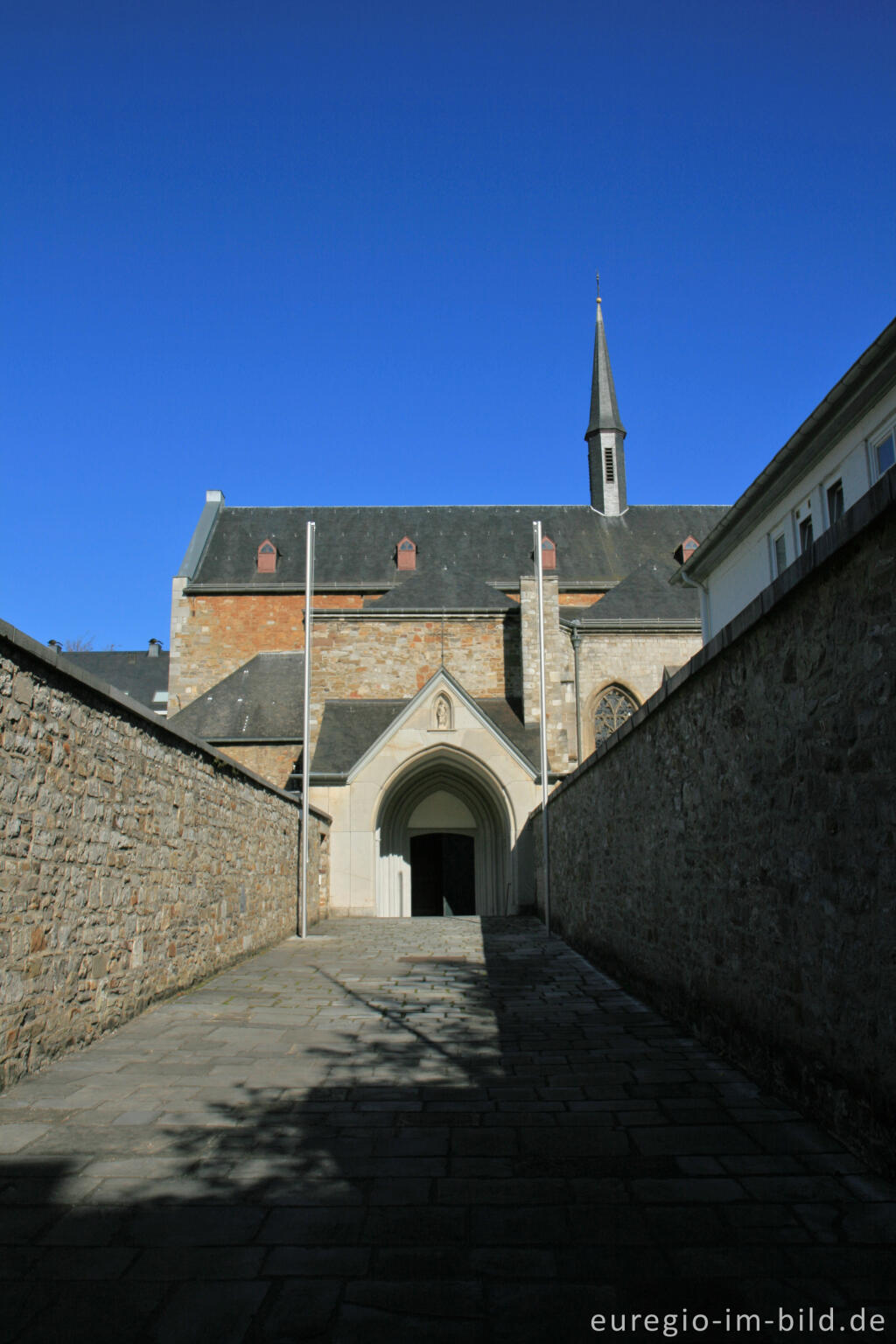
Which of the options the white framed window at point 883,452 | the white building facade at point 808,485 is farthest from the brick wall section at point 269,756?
the white framed window at point 883,452

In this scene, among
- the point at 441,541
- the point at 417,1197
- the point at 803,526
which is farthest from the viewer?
the point at 441,541

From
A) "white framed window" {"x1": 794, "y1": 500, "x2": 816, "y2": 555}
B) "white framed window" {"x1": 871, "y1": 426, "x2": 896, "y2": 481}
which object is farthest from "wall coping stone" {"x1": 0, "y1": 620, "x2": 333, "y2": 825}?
"white framed window" {"x1": 794, "y1": 500, "x2": 816, "y2": 555}

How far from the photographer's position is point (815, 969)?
4.04 m

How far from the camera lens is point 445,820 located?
26.1 m

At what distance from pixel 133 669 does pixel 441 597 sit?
2525cm

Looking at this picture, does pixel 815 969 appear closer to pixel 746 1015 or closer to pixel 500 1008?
pixel 746 1015

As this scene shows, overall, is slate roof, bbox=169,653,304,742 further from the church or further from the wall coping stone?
the wall coping stone

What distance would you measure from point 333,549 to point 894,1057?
109 feet

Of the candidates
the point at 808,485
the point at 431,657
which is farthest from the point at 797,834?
the point at 431,657

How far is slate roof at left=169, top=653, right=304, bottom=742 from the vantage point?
24984 mm

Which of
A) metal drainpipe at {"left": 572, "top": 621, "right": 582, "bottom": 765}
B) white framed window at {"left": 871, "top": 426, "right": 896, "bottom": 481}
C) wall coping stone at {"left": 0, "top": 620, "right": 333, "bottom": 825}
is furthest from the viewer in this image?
metal drainpipe at {"left": 572, "top": 621, "right": 582, "bottom": 765}

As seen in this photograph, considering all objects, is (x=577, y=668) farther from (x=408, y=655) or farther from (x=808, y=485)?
(x=808, y=485)

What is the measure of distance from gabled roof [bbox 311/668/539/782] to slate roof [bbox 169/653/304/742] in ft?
4.51

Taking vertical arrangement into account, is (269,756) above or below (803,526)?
below
